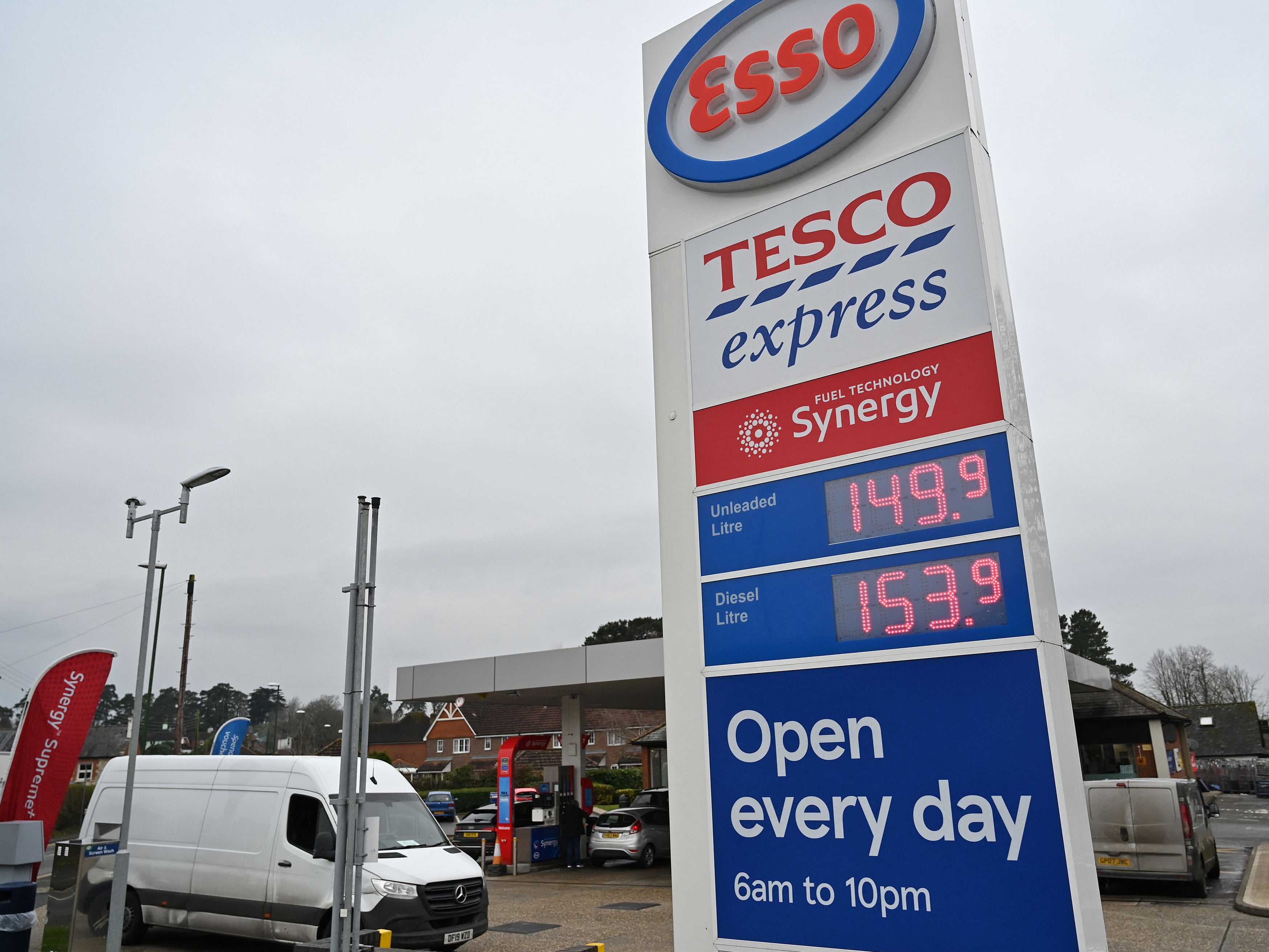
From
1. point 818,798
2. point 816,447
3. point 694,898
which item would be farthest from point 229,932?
point 816,447

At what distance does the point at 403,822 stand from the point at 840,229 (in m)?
9.39

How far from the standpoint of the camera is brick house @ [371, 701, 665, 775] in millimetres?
65750

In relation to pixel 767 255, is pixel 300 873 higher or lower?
lower

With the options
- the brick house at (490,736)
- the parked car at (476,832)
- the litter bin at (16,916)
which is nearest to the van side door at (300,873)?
the litter bin at (16,916)

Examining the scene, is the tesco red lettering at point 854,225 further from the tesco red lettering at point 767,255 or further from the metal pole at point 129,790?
the metal pole at point 129,790

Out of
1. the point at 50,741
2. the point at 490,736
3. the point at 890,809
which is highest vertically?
the point at 50,741

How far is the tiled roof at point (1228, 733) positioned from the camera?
60.5m

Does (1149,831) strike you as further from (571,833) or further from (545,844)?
(545,844)

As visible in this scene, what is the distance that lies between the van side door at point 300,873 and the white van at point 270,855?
0.01 m

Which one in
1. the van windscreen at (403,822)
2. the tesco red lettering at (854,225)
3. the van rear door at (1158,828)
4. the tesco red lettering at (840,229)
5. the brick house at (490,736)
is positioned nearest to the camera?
the tesco red lettering at (840,229)

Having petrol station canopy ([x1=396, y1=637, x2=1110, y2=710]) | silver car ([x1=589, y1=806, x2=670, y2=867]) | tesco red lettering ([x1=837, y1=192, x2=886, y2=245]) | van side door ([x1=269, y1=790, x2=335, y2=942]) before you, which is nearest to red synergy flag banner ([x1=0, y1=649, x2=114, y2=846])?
van side door ([x1=269, y1=790, x2=335, y2=942])

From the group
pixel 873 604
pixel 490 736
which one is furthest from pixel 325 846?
pixel 490 736

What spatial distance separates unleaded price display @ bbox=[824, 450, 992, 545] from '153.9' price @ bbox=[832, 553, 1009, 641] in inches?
9.6

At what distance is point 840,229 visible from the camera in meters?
6.47
